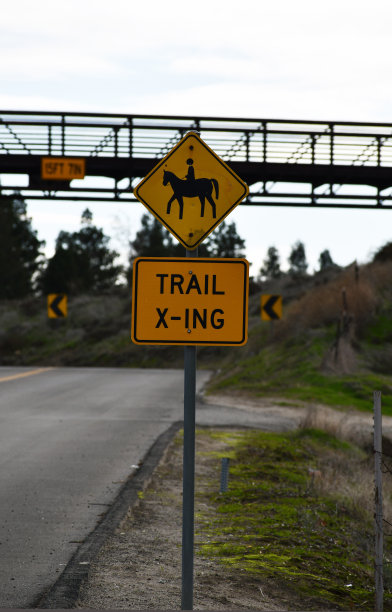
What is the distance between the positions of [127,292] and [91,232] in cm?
2962

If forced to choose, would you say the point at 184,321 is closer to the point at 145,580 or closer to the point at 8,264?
the point at 145,580

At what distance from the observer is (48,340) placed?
53531mm

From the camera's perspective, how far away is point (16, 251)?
253 feet

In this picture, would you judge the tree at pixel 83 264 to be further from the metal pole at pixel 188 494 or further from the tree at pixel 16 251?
the metal pole at pixel 188 494

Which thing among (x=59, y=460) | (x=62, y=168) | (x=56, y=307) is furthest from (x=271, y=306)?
(x=59, y=460)

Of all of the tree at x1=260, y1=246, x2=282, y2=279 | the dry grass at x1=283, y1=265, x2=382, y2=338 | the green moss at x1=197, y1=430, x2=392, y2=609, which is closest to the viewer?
the green moss at x1=197, y1=430, x2=392, y2=609

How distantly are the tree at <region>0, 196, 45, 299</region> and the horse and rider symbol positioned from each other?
7044cm

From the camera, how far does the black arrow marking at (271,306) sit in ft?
87.4

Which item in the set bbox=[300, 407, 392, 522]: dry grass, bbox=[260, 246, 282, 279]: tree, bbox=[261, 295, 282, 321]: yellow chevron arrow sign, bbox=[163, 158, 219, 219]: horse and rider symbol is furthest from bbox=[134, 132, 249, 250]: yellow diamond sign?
bbox=[260, 246, 282, 279]: tree

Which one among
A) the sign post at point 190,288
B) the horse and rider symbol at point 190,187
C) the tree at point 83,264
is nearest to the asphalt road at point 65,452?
the sign post at point 190,288

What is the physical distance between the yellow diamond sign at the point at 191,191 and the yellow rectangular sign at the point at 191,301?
0.68ft

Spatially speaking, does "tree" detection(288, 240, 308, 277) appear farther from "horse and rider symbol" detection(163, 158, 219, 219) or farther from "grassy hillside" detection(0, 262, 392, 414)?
"horse and rider symbol" detection(163, 158, 219, 219)

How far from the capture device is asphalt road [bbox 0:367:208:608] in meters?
6.61

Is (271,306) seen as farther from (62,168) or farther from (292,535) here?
(292,535)
